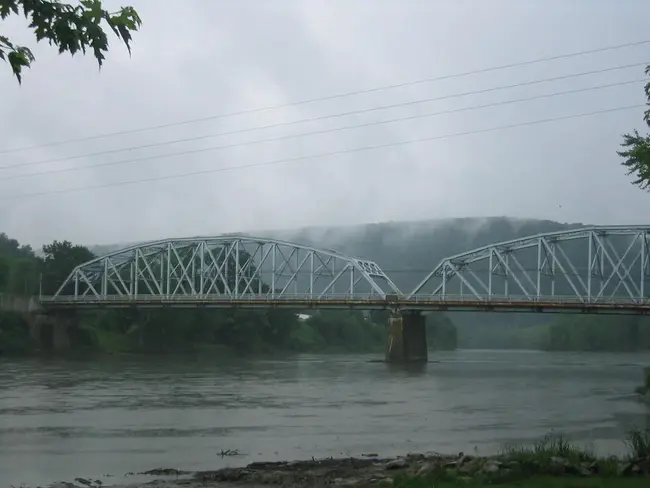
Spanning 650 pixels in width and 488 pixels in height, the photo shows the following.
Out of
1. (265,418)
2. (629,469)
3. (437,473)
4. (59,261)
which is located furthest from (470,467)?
(59,261)

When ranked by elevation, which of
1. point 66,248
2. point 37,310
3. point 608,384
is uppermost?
point 66,248

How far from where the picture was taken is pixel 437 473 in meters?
16.1

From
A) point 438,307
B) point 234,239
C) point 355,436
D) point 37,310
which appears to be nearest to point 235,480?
point 355,436

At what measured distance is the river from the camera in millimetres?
24734

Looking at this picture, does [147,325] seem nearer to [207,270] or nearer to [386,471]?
[207,270]

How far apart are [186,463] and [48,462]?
362 cm

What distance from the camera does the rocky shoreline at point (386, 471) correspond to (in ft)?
52.8

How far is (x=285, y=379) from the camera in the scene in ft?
220

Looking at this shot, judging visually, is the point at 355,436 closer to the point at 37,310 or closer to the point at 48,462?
the point at 48,462

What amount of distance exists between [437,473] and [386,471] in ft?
11.4

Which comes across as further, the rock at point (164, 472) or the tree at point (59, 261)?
the tree at point (59, 261)

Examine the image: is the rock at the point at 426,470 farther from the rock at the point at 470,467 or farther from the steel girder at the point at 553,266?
the steel girder at the point at 553,266

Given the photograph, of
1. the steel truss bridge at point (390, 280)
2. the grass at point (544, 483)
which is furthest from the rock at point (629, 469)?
the steel truss bridge at point (390, 280)

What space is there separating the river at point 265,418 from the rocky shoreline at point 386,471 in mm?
2064
